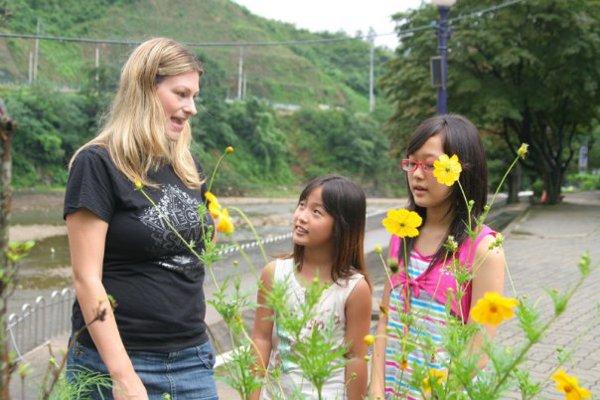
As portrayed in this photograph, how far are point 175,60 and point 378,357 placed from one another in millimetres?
919

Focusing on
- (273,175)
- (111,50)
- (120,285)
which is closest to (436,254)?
(120,285)

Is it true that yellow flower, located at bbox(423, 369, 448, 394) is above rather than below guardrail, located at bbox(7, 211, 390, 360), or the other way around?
above

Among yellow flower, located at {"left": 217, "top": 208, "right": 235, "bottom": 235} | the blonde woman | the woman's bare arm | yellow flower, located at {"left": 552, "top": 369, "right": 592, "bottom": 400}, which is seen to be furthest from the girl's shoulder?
yellow flower, located at {"left": 552, "top": 369, "right": 592, "bottom": 400}

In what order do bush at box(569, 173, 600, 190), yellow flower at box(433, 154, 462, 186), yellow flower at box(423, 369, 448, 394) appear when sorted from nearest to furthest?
yellow flower at box(423, 369, 448, 394), yellow flower at box(433, 154, 462, 186), bush at box(569, 173, 600, 190)

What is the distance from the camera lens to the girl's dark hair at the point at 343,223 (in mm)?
2373

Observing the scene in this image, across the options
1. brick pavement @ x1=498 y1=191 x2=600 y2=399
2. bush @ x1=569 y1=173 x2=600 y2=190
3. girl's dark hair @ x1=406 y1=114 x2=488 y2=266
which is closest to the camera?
girl's dark hair @ x1=406 y1=114 x2=488 y2=266

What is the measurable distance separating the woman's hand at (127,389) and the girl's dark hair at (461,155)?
834mm

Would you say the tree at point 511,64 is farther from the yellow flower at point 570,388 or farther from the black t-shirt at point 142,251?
the yellow flower at point 570,388

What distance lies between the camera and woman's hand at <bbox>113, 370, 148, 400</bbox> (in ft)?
6.07

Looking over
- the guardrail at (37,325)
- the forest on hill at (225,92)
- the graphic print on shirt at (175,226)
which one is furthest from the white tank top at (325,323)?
the forest on hill at (225,92)

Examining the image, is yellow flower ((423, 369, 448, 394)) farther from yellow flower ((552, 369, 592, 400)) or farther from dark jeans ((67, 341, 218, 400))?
dark jeans ((67, 341, 218, 400))

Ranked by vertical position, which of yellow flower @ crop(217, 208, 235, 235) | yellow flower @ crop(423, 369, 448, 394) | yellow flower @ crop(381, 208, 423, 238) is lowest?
yellow flower @ crop(423, 369, 448, 394)

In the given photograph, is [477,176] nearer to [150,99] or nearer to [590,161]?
[150,99]

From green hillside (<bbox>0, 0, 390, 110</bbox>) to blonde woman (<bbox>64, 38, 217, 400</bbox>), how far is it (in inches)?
2534
